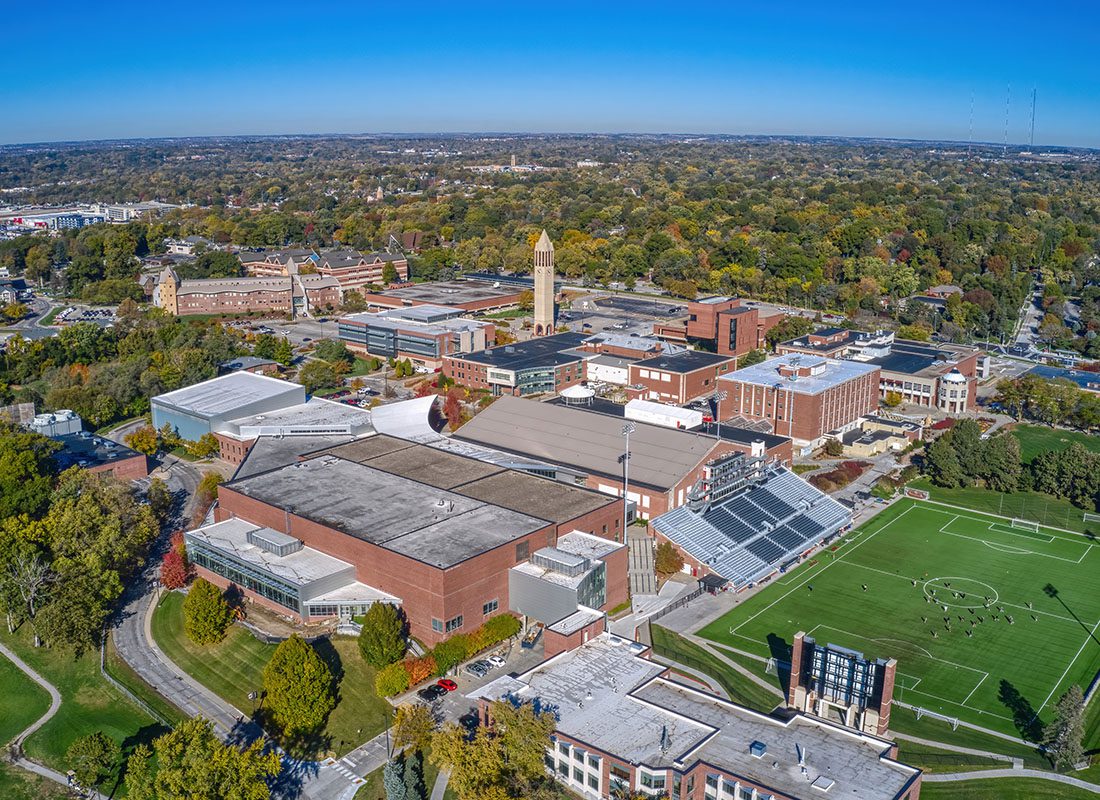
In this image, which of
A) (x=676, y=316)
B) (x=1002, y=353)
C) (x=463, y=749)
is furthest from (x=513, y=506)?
(x=1002, y=353)

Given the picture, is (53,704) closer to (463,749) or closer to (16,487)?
(16,487)

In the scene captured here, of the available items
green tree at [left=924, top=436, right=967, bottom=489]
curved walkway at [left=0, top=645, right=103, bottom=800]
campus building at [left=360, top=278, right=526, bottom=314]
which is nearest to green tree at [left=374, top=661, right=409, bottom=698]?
curved walkway at [left=0, top=645, right=103, bottom=800]

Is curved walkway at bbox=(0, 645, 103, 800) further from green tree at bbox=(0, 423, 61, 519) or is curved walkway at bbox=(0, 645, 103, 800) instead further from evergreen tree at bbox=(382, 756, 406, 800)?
evergreen tree at bbox=(382, 756, 406, 800)

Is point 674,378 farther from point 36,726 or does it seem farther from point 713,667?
point 36,726

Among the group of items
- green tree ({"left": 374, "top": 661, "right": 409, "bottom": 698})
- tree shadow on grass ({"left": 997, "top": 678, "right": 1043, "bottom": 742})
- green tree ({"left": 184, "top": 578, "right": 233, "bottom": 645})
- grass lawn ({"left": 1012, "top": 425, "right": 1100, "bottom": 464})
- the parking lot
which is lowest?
tree shadow on grass ({"left": 997, "top": 678, "right": 1043, "bottom": 742})

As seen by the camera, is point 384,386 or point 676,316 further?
point 676,316

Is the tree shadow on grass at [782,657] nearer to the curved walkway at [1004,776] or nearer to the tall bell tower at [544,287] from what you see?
the curved walkway at [1004,776]
